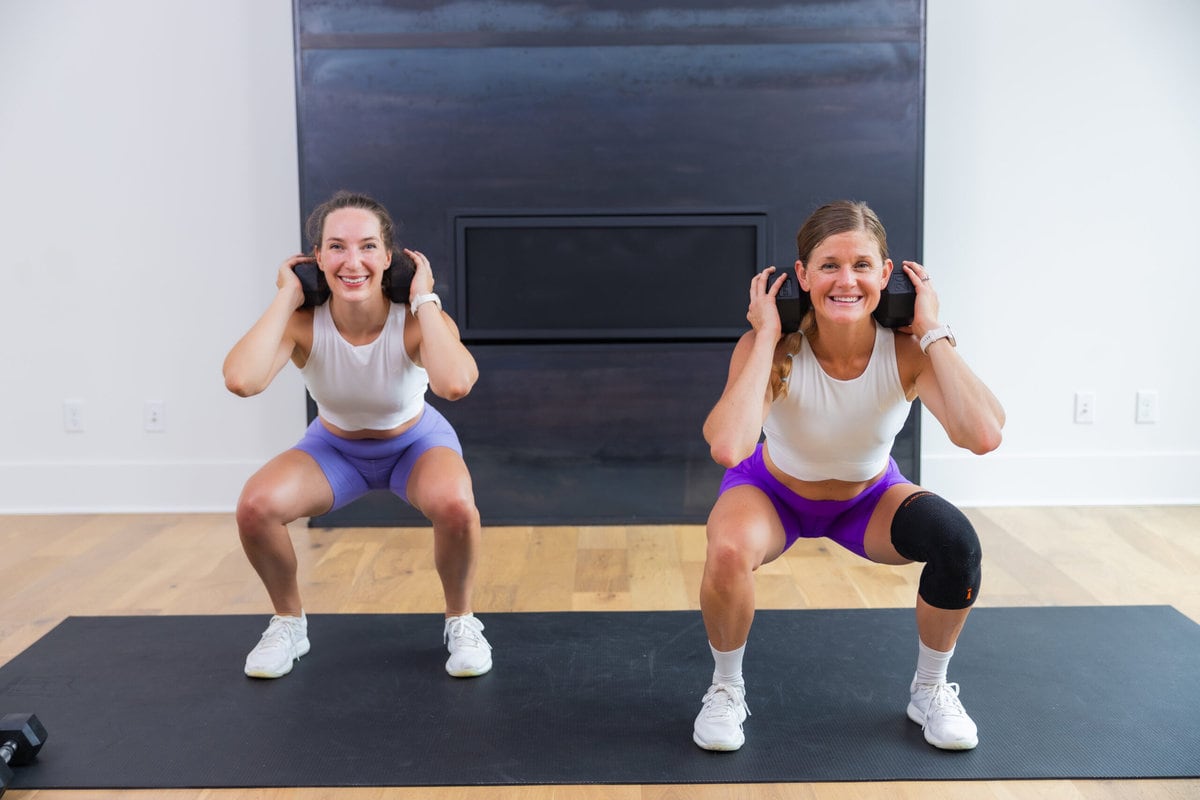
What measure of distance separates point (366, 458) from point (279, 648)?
0.47 meters

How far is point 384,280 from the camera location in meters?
2.51

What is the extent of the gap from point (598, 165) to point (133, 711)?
221 centimetres

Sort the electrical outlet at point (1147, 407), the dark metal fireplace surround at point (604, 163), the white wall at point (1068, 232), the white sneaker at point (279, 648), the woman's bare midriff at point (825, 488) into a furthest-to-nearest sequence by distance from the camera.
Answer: the electrical outlet at point (1147, 407)
the white wall at point (1068, 232)
the dark metal fireplace surround at point (604, 163)
the white sneaker at point (279, 648)
the woman's bare midriff at point (825, 488)

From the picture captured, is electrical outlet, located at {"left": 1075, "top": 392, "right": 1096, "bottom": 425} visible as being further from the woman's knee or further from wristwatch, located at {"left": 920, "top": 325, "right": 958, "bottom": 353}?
the woman's knee

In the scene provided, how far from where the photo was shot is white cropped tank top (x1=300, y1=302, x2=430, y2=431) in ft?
8.03

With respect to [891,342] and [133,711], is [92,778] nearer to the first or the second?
[133,711]

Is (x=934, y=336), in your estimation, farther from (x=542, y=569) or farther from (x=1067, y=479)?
(x=1067, y=479)

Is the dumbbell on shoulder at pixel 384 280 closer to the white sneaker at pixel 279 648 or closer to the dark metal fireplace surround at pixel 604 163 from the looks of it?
the white sneaker at pixel 279 648

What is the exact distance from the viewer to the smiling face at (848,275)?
2.07m

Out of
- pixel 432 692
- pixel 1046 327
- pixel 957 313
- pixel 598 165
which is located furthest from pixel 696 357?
pixel 432 692

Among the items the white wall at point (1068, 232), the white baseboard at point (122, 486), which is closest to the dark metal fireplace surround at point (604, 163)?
the white wall at point (1068, 232)

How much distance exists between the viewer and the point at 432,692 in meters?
2.27

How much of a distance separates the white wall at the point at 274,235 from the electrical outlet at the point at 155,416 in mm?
20

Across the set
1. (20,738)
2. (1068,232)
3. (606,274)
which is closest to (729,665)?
(20,738)
